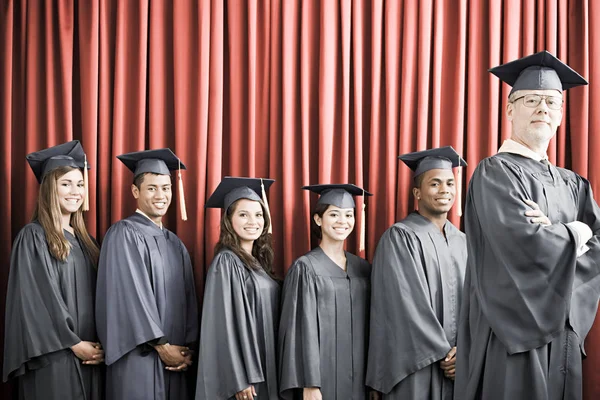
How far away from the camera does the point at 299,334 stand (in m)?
3.83

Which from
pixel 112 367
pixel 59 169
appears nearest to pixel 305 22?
pixel 59 169

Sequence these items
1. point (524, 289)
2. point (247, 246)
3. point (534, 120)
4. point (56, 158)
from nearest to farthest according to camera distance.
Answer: point (524, 289) → point (534, 120) → point (56, 158) → point (247, 246)

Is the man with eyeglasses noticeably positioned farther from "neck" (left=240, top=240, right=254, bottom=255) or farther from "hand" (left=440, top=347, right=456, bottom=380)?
"neck" (left=240, top=240, right=254, bottom=255)

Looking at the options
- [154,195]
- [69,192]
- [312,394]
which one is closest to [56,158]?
[69,192]

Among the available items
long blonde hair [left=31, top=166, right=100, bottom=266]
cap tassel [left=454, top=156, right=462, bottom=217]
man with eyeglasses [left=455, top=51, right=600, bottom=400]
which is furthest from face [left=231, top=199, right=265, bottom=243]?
man with eyeglasses [left=455, top=51, right=600, bottom=400]

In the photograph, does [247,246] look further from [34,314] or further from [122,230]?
[34,314]

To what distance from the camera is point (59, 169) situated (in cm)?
393

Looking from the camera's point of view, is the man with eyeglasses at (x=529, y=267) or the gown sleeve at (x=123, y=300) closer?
the man with eyeglasses at (x=529, y=267)

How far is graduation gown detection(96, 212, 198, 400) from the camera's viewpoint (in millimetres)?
3729

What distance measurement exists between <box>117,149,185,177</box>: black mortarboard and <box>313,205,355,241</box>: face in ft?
3.30

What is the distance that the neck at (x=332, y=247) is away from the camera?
13.4 ft

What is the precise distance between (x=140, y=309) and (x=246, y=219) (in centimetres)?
81

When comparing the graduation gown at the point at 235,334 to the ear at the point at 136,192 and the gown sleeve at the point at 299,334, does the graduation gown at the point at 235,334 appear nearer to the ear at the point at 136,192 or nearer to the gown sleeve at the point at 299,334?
the gown sleeve at the point at 299,334

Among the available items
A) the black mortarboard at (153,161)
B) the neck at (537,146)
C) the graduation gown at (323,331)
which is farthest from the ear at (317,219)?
the neck at (537,146)
